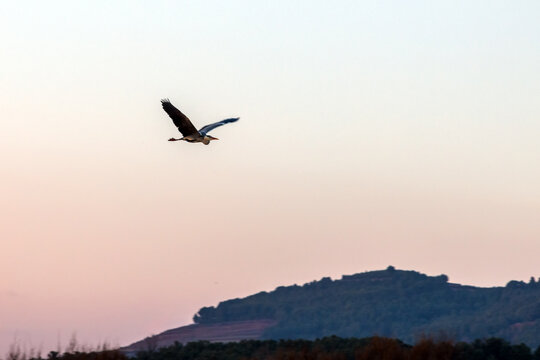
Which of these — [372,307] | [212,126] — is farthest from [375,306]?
[212,126]

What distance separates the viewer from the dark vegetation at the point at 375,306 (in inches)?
5935

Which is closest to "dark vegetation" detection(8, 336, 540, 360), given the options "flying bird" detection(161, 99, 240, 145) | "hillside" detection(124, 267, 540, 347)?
"flying bird" detection(161, 99, 240, 145)

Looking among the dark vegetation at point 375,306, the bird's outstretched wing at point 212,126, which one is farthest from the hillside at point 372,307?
the bird's outstretched wing at point 212,126

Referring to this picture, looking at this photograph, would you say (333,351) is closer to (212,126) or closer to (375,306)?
(212,126)

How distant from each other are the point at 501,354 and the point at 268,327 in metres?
124

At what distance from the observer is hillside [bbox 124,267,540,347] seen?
150375mm

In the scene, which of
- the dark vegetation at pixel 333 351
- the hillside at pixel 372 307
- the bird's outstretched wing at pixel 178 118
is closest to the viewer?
the dark vegetation at pixel 333 351

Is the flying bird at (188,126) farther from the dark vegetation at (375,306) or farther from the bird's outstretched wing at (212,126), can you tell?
the dark vegetation at (375,306)

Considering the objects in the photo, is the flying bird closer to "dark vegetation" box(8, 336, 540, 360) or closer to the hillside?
"dark vegetation" box(8, 336, 540, 360)

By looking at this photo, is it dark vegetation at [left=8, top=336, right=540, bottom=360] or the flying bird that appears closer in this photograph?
dark vegetation at [left=8, top=336, right=540, bottom=360]

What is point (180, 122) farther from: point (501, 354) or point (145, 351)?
point (501, 354)

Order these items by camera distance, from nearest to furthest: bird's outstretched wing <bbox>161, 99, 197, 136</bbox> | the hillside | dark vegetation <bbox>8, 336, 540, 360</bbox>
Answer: dark vegetation <bbox>8, 336, 540, 360</bbox> < bird's outstretched wing <bbox>161, 99, 197, 136</bbox> < the hillside

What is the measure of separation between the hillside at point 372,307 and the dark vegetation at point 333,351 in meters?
109

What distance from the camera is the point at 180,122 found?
114 feet
